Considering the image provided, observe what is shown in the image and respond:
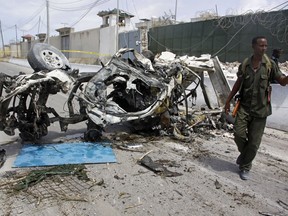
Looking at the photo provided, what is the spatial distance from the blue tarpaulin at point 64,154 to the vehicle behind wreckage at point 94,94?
0.28m

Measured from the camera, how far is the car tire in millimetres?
5895

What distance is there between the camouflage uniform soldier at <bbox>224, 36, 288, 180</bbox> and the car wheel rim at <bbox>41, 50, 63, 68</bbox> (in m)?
3.48

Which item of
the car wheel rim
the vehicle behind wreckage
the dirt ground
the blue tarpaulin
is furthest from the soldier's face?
the car wheel rim

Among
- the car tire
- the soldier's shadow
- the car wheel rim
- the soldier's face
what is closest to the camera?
the soldier's face

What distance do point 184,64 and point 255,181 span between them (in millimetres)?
3483

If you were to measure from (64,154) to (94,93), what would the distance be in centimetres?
116

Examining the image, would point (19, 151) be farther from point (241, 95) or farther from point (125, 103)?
point (241, 95)

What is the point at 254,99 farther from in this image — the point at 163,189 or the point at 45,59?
the point at 45,59

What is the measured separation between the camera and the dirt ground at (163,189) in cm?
342

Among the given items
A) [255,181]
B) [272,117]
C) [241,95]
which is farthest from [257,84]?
[272,117]

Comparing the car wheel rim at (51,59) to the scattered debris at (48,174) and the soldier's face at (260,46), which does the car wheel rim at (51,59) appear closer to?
the scattered debris at (48,174)

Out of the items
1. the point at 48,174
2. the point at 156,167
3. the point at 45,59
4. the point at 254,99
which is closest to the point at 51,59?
the point at 45,59

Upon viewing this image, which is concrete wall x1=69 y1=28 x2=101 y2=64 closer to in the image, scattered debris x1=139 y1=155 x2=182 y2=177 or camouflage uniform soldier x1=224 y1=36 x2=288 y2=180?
scattered debris x1=139 y1=155 x2=182 y2=177

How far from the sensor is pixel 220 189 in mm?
3980
